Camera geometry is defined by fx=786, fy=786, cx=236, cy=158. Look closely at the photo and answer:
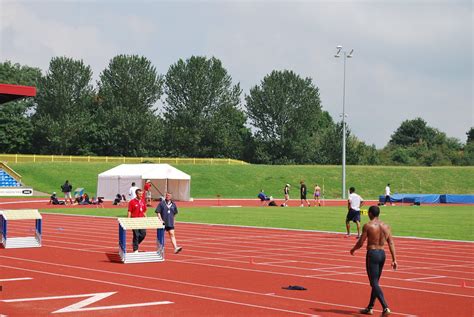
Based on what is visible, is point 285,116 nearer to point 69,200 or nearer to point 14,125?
point 14,125

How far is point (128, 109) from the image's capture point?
319 ft

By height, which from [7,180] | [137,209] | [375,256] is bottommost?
[375,256]

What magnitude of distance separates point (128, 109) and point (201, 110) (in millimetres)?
10223

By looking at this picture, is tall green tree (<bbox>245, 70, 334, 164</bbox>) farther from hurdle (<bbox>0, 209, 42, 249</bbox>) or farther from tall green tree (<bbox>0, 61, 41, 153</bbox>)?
hurdle (<bbox>0, 209, 42, 249</bbox>)

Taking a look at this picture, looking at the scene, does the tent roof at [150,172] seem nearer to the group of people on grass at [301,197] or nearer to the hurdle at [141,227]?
the group of people on grass at [301,197]

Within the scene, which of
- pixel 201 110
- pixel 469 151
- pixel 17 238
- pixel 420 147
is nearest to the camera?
pixel 17 238

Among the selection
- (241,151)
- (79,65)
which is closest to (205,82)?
(241,151)

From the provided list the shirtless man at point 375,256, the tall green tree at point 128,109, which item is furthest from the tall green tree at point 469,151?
the shirtless man at point 375,256

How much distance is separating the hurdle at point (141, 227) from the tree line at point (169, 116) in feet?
245

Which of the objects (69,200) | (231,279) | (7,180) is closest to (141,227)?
(231,279)

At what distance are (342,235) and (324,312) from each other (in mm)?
15539

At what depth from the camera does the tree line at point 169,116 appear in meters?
93.8

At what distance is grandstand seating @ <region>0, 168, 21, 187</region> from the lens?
6650cm

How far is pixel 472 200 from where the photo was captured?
64.6 metres
